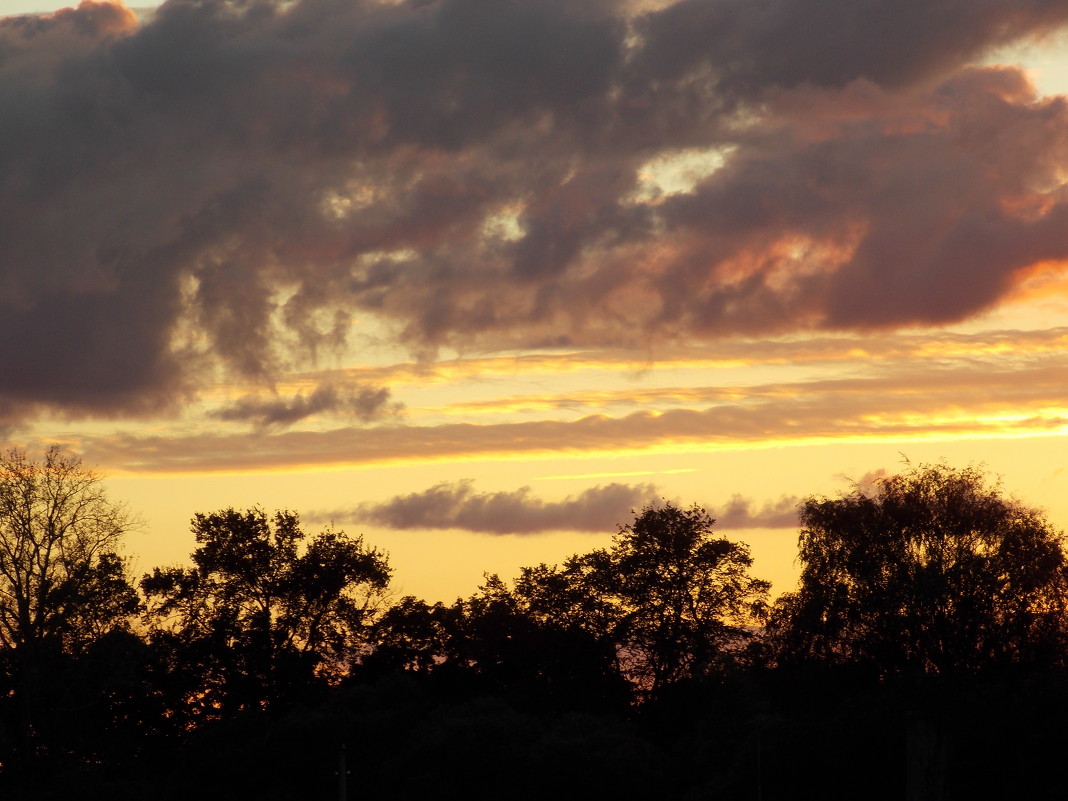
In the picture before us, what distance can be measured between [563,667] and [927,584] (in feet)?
79.4

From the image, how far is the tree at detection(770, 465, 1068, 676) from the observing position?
208ft

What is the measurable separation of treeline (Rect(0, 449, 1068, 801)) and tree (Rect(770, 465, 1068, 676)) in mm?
108

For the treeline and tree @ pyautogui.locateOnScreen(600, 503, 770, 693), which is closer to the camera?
the treeline

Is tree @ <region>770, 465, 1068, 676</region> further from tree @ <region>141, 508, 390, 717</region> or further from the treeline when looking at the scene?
tree @ <region>141, 508, 390, 717</region>

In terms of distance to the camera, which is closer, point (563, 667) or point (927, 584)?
point (927, 584)

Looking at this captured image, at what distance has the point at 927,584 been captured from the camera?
6391 cm

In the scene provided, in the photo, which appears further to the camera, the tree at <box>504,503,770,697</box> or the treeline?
the tree at <box>504,503,770,697</box>

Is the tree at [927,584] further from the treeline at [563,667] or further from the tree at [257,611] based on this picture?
the tree at [257,611]

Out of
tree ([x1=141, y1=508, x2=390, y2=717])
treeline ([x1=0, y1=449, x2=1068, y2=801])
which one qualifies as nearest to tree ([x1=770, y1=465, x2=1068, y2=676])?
treeline ([x1=0, y1=449, x2=1068, y2=801])

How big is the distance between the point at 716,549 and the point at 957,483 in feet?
64.1

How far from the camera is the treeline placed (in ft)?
158

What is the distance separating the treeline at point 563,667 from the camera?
48031 millimetres

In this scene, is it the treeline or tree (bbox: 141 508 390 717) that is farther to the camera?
tree (bbox: 141 508 390 717)

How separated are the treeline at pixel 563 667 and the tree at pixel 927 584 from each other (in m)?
0.11
